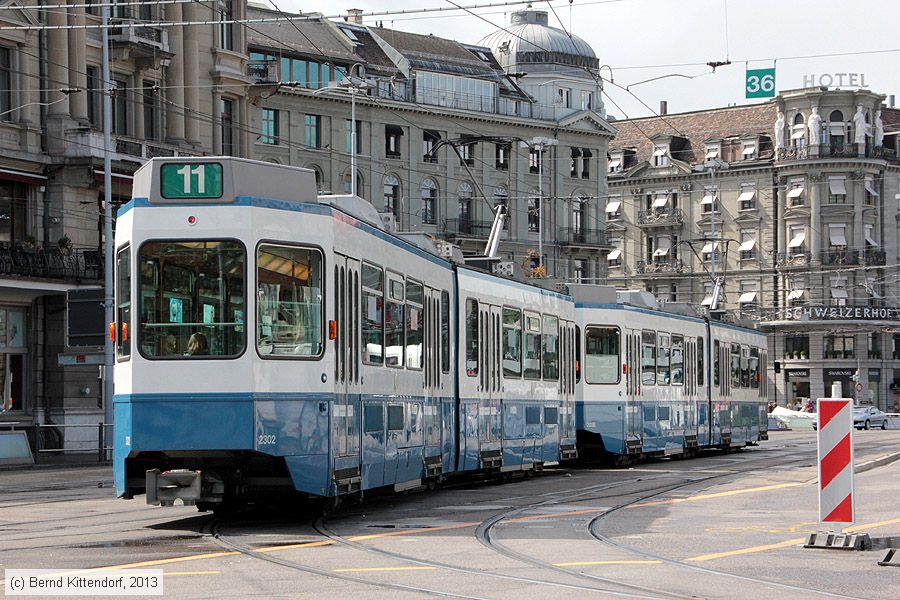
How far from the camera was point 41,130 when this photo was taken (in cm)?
4278

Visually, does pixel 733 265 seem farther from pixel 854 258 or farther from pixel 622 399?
pixel 622 399

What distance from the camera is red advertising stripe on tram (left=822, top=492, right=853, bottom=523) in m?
14.2

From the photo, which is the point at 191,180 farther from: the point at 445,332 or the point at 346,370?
the point at 445,332

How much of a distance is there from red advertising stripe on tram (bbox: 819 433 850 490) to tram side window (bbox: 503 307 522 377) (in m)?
10.1

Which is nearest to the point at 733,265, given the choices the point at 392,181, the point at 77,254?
the point at 392,181

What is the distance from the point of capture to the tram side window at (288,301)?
15148mm

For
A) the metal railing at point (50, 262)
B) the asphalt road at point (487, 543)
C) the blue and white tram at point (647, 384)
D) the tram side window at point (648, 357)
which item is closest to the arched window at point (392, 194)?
the metal railing at point (50, 262)

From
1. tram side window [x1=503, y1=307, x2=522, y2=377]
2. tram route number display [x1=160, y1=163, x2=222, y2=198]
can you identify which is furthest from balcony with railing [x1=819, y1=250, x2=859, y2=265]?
tram route number display [x1=160, y1=163, x2=222, y2=198]

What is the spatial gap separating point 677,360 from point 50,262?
17206 millimetres

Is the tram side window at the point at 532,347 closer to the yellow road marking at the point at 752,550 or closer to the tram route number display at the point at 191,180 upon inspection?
the yellow road marking at the point at 752,550

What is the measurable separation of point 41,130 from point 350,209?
91.5 ft

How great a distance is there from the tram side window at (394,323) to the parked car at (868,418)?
192 ft

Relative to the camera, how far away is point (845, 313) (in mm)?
96125

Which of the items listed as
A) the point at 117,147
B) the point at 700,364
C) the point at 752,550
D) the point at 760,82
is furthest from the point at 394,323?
the point at 117,147
